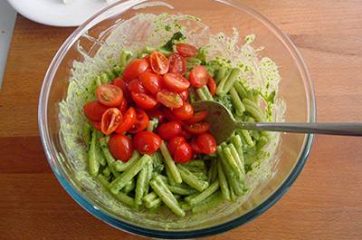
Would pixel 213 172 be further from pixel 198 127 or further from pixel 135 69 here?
pixel 135 69

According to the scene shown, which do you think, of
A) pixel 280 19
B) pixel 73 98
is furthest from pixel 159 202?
pixel 280 19

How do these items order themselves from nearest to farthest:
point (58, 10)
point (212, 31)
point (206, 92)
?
point (206, 92)
point (212, 31)
point (58, 10)

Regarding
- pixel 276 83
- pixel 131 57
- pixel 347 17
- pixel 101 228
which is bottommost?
pixel 101 228

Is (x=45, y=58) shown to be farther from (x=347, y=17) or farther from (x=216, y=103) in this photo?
(x=347, y=17)

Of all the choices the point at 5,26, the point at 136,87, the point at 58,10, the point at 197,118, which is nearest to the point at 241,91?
the point at 197,118

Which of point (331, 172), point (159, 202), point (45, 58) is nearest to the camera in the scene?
point (159, 202)

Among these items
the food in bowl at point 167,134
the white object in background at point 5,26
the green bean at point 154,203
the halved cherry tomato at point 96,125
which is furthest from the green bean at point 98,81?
the white object in background at point 5,26
